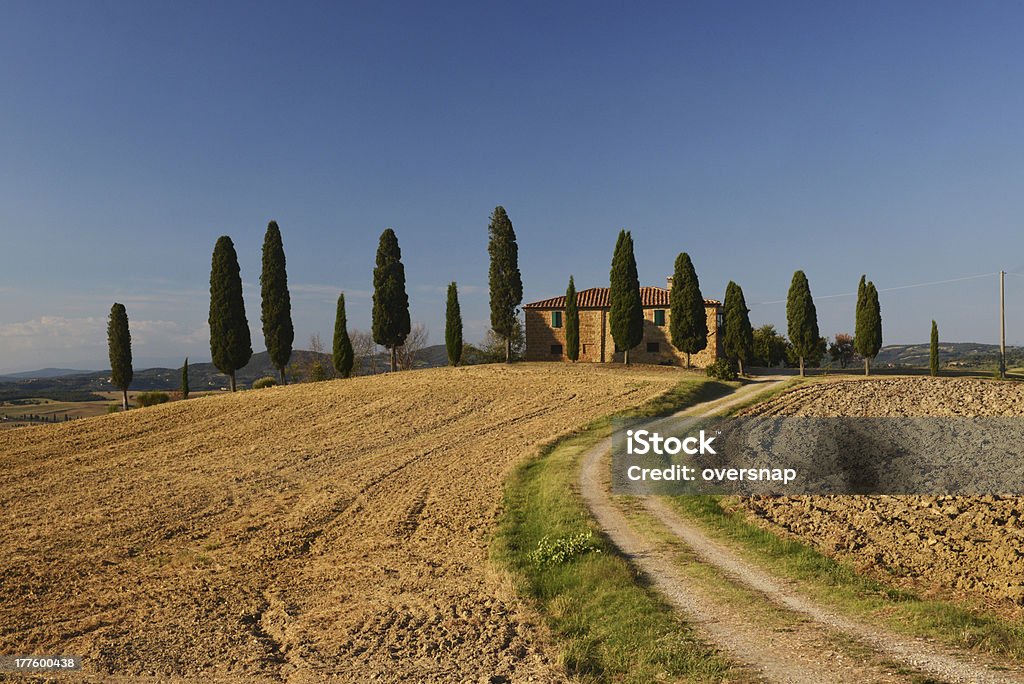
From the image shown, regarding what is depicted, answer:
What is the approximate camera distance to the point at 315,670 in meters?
7.82

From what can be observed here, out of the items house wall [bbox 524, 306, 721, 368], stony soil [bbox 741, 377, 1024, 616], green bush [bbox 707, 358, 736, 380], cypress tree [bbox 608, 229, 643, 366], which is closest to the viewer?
stony soil [bbox 741, 377, 1024, 616]

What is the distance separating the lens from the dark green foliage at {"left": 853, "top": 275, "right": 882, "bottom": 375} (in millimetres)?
51531

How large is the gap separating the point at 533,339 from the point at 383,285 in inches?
606

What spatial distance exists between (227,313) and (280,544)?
123ft

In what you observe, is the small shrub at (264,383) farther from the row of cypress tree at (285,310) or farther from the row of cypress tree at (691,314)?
the row of cypress tree at (691,314)

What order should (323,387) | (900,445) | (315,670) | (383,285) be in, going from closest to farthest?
(315,670) → (900,445) → (323,387) → (383,285)

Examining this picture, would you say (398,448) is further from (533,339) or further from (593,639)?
(533,339)

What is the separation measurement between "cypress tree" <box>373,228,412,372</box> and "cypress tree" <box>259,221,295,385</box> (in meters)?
7.37

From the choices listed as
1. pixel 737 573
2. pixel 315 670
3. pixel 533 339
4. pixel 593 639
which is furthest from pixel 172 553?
pixel 533 339

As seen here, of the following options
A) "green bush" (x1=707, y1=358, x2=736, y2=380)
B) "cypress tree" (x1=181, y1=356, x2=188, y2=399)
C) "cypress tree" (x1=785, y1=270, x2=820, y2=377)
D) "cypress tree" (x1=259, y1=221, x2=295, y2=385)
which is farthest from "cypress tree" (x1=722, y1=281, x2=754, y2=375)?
"cypress tree" (x1=181, y1=356, x2=188, y2=399)

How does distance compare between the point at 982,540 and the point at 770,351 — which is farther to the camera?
the point at 770,351

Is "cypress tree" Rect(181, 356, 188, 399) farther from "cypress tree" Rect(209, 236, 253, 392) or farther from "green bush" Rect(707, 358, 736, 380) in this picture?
"green bush" Rect(707, 358, 736, 380)

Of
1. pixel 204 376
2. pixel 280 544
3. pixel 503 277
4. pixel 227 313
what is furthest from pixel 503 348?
pixel 204 376

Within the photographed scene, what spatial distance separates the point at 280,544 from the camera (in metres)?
15.0
